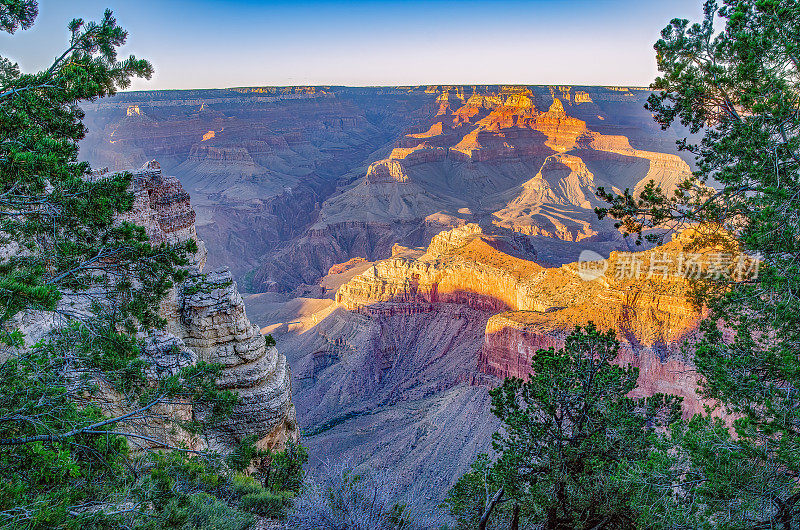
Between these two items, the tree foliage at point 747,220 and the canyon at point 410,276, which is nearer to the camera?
the tree foliage at point 747,220

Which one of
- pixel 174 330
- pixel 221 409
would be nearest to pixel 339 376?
pixel 174 330

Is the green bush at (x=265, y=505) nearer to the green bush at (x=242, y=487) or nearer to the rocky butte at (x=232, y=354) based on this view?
the green bush at (x=242, y=487)

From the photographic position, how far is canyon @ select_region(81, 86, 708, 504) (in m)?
21.1

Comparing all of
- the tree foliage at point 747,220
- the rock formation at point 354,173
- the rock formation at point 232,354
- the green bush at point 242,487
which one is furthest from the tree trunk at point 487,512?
the rock formation at point 354,173

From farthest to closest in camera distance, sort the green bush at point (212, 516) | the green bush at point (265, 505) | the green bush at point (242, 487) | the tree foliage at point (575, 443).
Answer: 1. the green bush at point (242, 487)
2. the green bush at point (265, 505)
3. the tree foliage at point (575, 443)
4. the green bush at point (212, 516)

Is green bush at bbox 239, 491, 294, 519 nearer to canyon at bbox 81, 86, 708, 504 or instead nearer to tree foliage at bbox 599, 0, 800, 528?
canyon at bbox 81, 86, 708, 504

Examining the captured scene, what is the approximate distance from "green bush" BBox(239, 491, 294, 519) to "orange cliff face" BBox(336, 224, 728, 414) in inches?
461

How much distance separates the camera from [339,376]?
117 feet

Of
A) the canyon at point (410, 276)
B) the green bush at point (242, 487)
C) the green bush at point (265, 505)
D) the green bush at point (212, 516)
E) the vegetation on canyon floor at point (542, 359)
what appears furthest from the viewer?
the canyon at point (410, 276)

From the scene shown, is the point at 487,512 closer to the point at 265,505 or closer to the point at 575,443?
the point at 575,443

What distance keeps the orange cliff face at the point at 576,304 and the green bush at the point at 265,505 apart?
11.7 meters

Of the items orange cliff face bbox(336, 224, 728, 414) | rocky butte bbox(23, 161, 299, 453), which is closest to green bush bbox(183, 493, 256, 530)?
rocky butte bbox(23, 161, 299, 453)

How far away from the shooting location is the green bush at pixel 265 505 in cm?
1100

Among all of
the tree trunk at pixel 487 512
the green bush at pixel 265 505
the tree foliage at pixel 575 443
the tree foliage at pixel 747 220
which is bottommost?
the green bush at pixel 265 505
